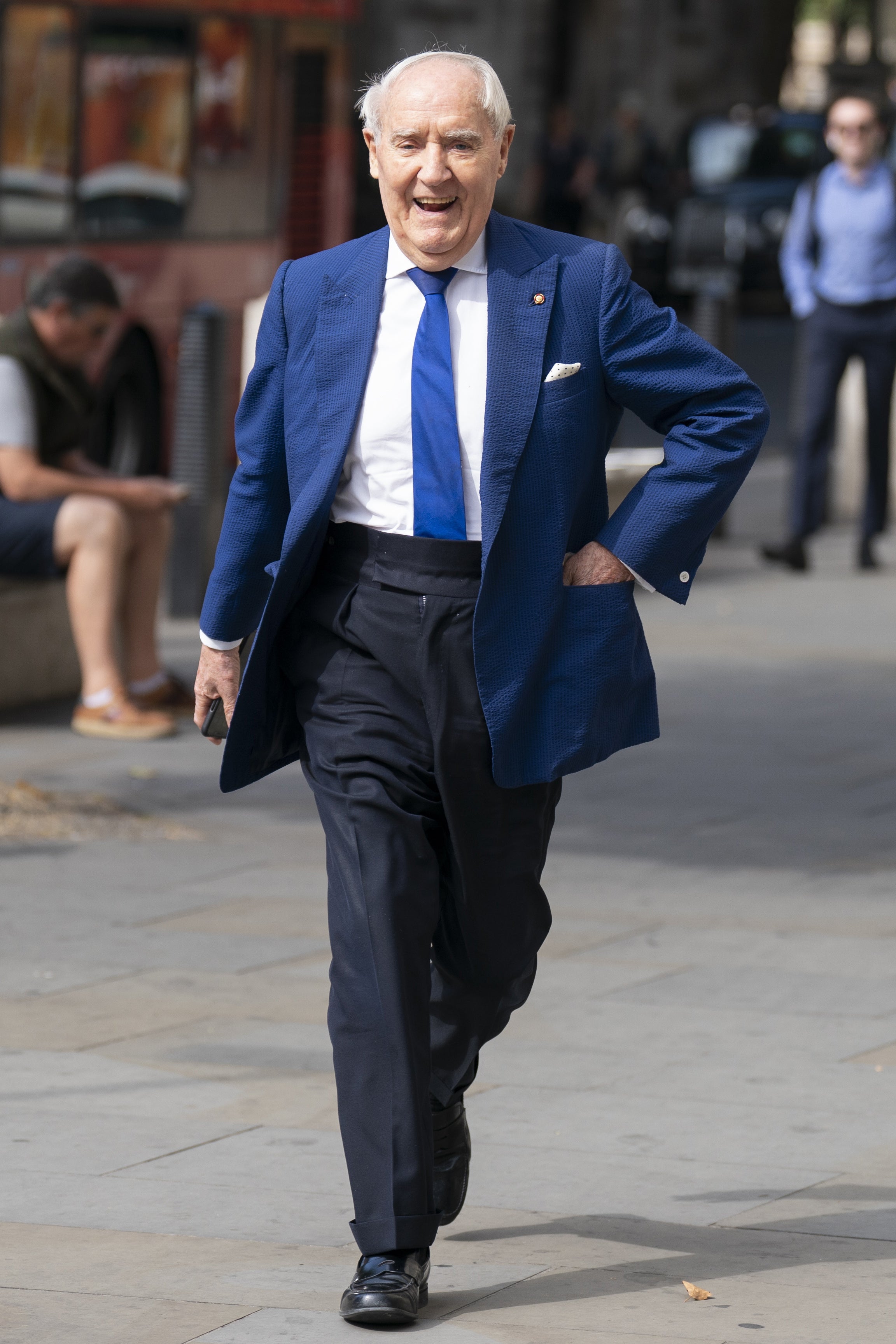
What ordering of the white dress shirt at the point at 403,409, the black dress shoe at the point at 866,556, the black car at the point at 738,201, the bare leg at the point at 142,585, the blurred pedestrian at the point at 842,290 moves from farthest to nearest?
the black car at the point at 738,201, the black dress shoe at the point at 866,556, the blurred pedestrian at the point at 842,290, the bare leg at the point at 142,585, the white dress shirt at the point at 403,409

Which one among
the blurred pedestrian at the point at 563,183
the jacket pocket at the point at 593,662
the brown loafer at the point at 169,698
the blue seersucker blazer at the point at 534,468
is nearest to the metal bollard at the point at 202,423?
the brown loafer at the point at 169,698

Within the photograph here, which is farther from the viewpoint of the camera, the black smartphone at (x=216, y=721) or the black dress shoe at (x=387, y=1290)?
the black smartphone at (x=216, y=721)

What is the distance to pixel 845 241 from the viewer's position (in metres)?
12.2

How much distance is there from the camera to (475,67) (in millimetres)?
3754

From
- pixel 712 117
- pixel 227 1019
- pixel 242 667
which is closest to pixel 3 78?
pixel 227 1019

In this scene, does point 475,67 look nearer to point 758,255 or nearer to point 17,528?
point 17,528

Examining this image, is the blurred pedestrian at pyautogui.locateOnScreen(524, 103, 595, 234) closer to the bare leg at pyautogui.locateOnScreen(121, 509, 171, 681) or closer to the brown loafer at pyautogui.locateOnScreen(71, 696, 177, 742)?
the bare leg at pyautogui.locateOnScreen(121, 509, 171, 681)

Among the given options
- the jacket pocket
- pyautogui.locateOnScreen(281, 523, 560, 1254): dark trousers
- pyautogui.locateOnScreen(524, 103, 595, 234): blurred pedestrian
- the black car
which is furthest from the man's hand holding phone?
pyautogui.locateOnScreen(524, 103, 595, 234): blurred pedestrian

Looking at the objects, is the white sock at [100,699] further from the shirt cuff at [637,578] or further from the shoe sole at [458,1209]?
the shirt cuff at [637,578]

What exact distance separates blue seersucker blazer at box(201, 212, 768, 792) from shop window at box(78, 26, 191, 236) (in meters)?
10.1

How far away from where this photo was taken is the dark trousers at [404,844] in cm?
362

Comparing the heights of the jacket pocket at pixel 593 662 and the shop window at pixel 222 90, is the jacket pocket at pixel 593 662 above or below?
above

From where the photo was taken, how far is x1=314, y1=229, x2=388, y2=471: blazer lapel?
374 centimetres

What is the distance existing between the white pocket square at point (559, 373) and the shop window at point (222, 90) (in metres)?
11.6
